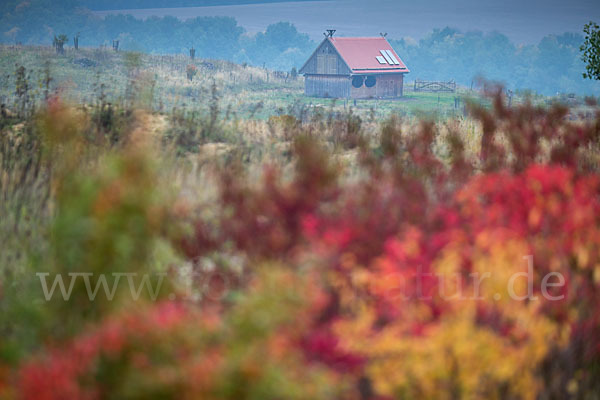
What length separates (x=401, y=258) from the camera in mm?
4219

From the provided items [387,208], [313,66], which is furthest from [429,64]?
[387,208]

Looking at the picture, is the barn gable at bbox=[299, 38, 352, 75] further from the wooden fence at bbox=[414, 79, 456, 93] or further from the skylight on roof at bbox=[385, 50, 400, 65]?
the wooden fence at bbox=[414, 79, 456, 93]

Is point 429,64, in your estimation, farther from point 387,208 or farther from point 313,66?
point 387,208

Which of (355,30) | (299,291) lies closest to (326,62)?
(299,291)

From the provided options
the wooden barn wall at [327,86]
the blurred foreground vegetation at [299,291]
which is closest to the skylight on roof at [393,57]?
the wooden barn wall at [327,86]

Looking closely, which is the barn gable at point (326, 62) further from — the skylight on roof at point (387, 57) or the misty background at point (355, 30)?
the misty background at point (355, 30)

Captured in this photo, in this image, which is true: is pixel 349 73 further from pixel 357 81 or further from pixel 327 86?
pixel 327 86

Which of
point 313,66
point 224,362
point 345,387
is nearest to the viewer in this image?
point 224,362

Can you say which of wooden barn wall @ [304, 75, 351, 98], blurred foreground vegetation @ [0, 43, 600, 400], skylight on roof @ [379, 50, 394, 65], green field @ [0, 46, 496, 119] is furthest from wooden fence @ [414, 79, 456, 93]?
blurred foreground vegetation @ [0, 43, 600, 400]

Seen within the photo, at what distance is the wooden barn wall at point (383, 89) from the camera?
42781 millimetres

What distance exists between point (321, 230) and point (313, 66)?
1588 inches

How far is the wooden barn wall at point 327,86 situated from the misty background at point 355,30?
4471 cm

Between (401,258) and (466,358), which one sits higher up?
(401,258)

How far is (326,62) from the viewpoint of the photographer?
43.5m
